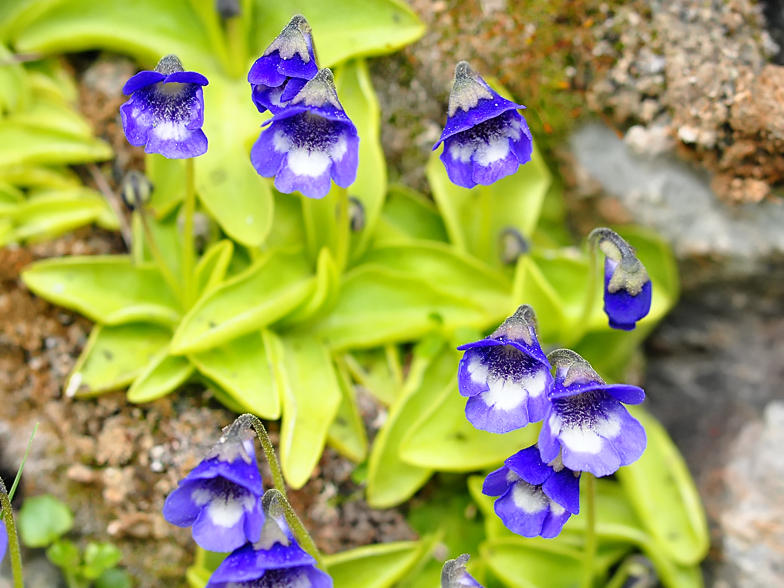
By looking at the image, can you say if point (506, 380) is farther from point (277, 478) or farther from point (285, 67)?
point (285, 67)

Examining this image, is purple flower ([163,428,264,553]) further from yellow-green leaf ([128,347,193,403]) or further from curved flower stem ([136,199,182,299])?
curved flower stem ([136,199,182,299])

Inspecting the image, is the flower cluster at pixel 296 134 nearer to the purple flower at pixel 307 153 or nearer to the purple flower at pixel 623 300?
the purple flower at pixel 307 153

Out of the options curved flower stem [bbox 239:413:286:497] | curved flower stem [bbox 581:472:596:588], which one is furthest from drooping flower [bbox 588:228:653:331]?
curved flower stem [bbox 239:413:286:497]

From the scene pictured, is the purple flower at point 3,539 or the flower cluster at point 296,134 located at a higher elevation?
the flower cluster at point 296,134

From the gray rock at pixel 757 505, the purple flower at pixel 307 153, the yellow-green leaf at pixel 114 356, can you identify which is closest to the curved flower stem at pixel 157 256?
the yellow-green leaf at pixel 114 356

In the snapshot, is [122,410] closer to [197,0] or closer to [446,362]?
[446,362]

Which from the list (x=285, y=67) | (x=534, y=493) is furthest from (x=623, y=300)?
(x=285, y=67)

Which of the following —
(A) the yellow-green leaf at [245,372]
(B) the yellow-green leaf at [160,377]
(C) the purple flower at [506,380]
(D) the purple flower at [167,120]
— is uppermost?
(D) the purple flower at [167,120]
